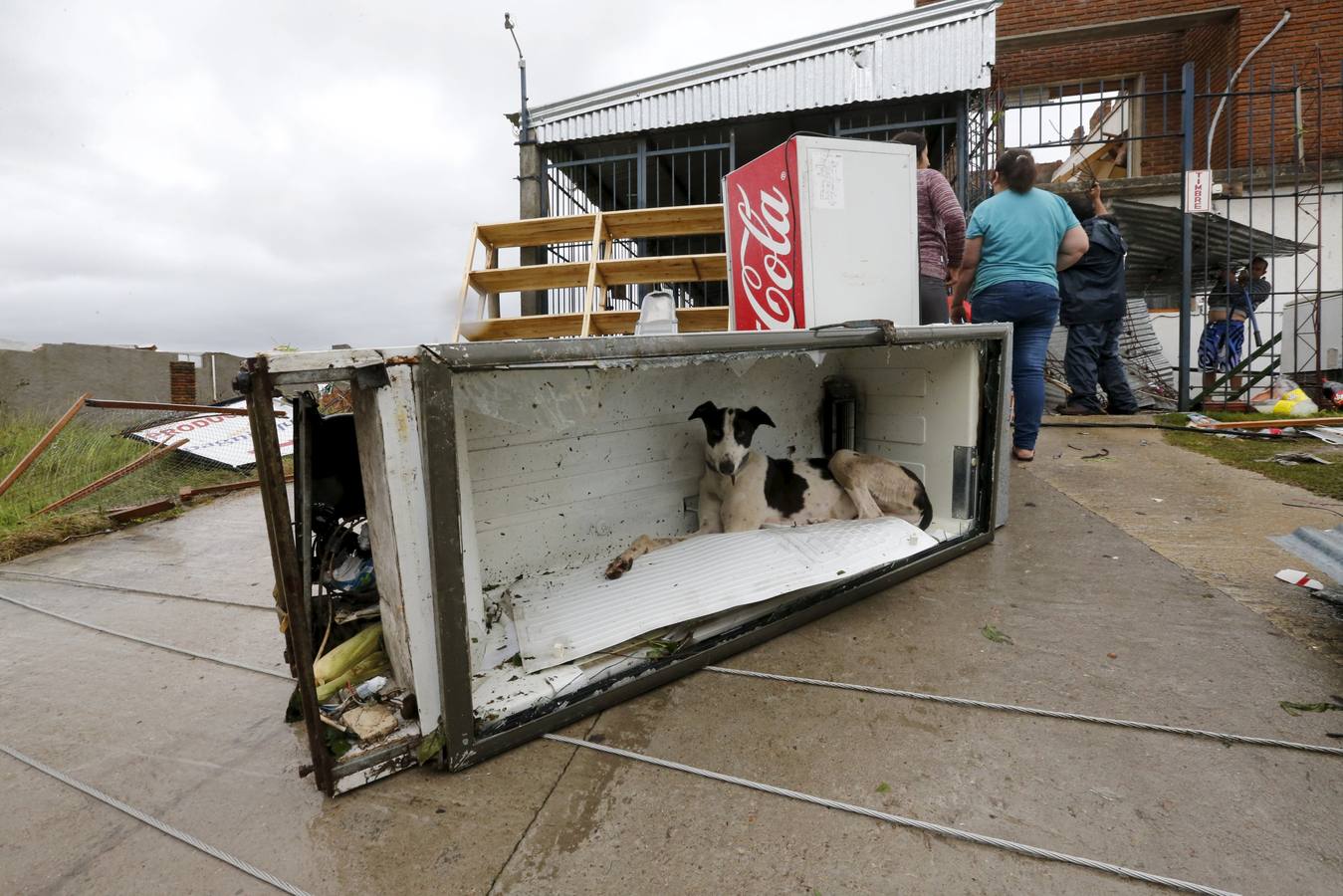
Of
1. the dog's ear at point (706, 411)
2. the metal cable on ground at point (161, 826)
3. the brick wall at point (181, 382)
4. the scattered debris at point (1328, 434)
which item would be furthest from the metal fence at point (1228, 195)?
the brick wall at point (181, 382)

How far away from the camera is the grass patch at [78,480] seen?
4.36 meters

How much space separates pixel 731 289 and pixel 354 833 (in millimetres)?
2627

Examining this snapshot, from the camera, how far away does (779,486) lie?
320cm

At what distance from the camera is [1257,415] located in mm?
6035

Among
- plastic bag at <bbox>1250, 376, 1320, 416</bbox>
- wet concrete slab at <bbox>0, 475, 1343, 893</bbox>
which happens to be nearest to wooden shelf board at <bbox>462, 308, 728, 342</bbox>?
wet concrete slab at <bbox>0, 475, 1343, 893</bbox>

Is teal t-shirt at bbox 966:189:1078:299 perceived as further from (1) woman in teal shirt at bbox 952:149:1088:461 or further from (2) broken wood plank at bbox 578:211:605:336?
(2) broken wood plank at bbox 578:211:605:336

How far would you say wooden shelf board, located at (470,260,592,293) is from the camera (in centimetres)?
573

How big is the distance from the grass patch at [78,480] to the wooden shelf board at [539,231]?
3.62 m

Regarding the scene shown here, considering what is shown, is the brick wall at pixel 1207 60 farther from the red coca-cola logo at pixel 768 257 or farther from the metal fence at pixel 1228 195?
the red coca-cola logo at pixel 768 257

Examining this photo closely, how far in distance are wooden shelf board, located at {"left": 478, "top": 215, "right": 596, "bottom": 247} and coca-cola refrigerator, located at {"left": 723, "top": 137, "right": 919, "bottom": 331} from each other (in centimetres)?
305

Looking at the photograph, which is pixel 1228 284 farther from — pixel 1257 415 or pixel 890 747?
pixel 890 747

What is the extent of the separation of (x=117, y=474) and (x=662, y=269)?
510 cm

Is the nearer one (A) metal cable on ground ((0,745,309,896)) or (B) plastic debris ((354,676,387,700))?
(A) metal cable on ground ((0,745,309,896))

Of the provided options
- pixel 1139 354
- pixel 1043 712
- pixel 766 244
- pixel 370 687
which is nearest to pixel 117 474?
pixel 370 687
